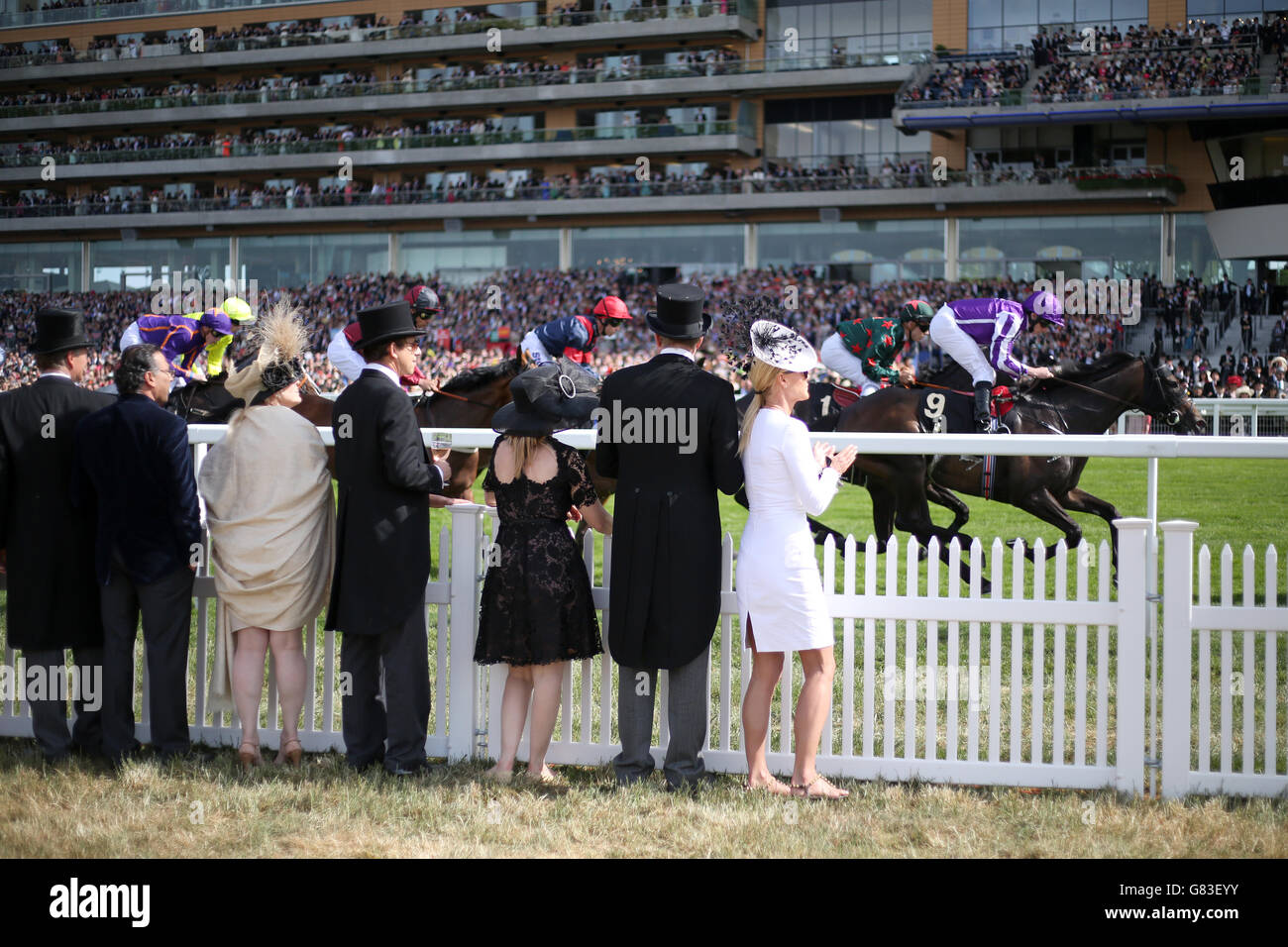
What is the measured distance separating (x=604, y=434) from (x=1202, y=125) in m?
36.8

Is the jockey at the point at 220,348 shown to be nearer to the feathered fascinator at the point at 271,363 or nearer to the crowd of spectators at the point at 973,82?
the feathered fascinator at the point at 271,363

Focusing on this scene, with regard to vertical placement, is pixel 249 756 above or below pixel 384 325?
below

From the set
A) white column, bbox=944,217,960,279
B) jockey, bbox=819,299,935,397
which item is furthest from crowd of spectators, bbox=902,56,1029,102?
jockey, bbox=819,299,935,397

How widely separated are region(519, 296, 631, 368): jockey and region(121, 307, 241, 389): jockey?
2.87m

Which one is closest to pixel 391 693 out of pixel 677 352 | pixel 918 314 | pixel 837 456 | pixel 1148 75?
pixel 677 352

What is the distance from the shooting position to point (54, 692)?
5.27 metres

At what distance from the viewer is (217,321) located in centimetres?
1037

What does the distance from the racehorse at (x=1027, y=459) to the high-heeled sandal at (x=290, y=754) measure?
183 inches

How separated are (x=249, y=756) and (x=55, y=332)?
1903 millimetres

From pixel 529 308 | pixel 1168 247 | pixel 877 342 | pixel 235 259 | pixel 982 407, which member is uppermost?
pixel 235 259

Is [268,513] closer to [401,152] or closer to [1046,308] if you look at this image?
[1046,308]

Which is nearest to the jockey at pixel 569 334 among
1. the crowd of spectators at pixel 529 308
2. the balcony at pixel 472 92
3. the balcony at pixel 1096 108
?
the crowd of spectators at pixel 529 308

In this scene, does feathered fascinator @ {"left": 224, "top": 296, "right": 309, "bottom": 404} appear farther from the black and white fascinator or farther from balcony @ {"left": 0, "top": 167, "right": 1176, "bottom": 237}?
balcony @ {"left": 0, "top": 167, "right": 1176, "bottom": 237}

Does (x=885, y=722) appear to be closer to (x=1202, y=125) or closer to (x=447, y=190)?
(x=1202, y=125)
